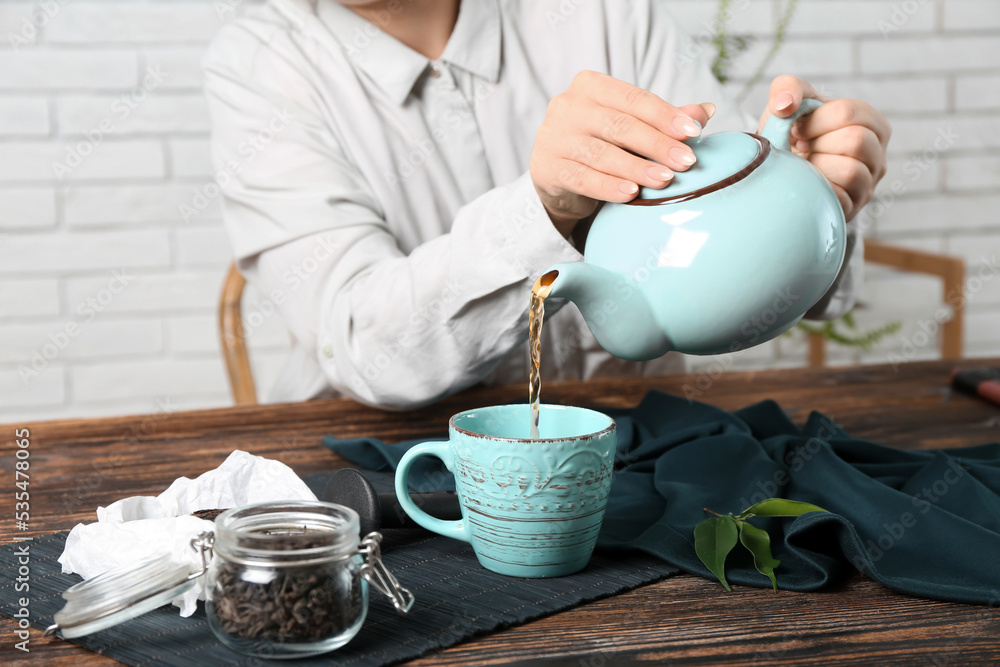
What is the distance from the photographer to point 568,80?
3.79 feet

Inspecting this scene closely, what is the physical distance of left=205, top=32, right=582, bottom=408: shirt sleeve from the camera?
2.49 feet

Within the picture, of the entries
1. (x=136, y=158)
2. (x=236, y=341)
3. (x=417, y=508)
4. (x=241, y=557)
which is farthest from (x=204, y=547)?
(x=136, y=158)

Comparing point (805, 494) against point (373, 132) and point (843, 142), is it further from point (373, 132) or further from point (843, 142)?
point (373, 132)

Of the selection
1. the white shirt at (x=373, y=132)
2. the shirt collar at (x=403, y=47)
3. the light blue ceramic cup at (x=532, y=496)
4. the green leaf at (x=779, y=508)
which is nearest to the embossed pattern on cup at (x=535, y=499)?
the light blue ceramic cup at (x=532, y=496)

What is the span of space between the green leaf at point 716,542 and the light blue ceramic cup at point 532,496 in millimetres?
62

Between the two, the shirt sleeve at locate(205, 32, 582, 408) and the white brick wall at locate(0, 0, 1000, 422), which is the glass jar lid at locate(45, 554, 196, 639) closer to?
the shirt sleeve at locate(205, 32, 582, 408)

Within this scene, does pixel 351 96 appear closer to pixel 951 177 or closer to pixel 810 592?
pixel 810 592

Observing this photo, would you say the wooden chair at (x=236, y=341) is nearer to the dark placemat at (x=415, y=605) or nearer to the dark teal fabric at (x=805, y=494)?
the dark teal fabric at (x=805, y=494)

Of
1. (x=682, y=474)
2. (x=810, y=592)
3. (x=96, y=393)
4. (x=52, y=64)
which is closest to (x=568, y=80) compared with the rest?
(x=682, y=474)

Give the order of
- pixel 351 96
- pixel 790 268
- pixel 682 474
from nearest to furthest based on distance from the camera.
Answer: pixel 790 268
pixel 682 474
pixel 351 96

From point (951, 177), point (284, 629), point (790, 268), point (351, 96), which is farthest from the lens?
point (951, 177)

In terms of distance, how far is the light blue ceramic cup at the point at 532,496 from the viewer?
1.64ft

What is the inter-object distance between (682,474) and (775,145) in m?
0.26

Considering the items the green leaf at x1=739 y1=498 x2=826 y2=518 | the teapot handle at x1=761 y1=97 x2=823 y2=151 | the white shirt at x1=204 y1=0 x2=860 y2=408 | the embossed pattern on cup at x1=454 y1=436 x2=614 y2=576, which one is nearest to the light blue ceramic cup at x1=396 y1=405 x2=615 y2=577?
the embossed pattern on cup at x1=454 y1=436 x2=614 y2=576
